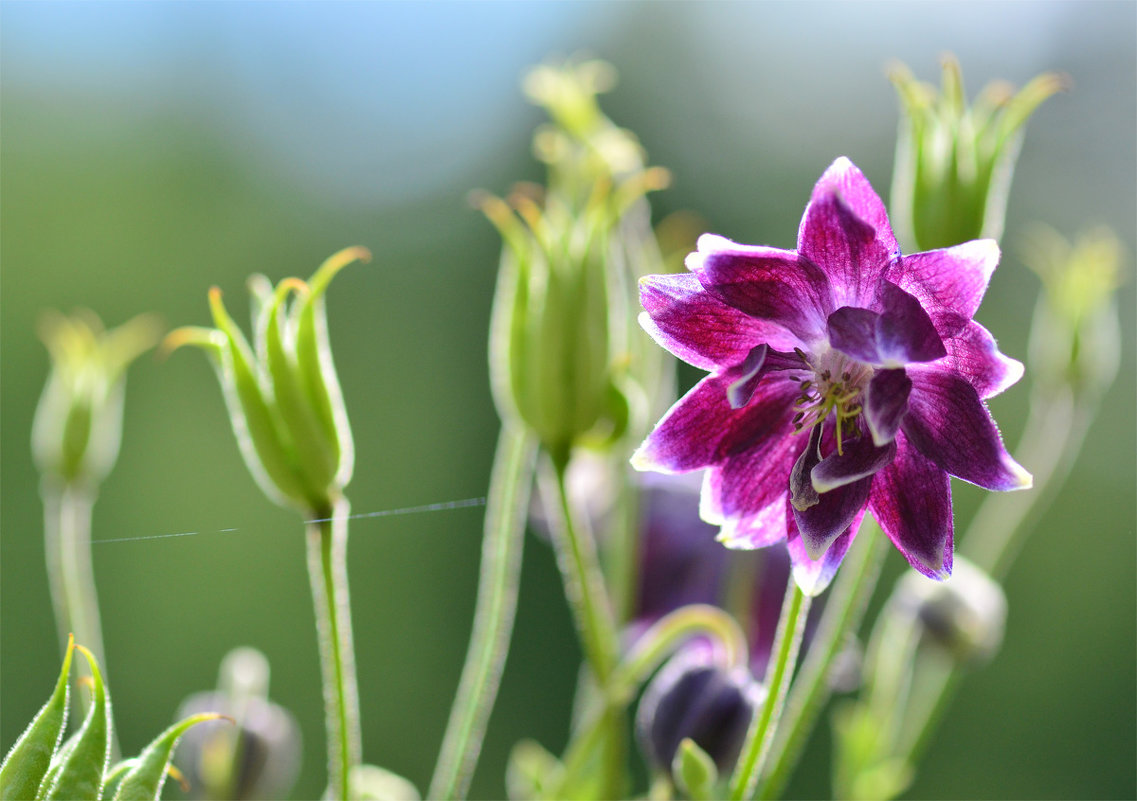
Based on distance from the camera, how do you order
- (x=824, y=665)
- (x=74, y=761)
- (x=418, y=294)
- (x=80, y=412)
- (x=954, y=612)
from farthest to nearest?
(x=418, y=294) < (x=954, y=612) < (x=80, y=412) < (x=824, y=665) < (x=74, y=761)

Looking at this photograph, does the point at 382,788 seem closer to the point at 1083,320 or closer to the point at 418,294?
the point at 1083,320

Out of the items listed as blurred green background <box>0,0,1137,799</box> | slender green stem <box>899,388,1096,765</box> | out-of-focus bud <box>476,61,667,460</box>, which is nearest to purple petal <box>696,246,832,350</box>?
out-of-focus bud <box>476,61,667,460</box>

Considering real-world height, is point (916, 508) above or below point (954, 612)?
above

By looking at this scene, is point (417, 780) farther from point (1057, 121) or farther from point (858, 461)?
point (858, 461)

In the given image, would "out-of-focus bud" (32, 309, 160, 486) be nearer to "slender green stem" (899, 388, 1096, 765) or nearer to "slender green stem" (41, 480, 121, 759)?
"slender green stem" (41, 480, 121, 759)

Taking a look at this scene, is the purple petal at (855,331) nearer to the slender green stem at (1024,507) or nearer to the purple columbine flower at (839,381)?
the purple columbine flower at (839,381)

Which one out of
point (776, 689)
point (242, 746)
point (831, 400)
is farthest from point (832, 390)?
point (242, 746)

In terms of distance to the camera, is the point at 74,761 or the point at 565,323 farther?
the point at 565,323

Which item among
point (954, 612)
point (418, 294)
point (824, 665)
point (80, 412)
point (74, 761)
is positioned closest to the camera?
point (74, 761)

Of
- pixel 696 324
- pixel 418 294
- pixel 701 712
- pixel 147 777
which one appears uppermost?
pixel 696 324
